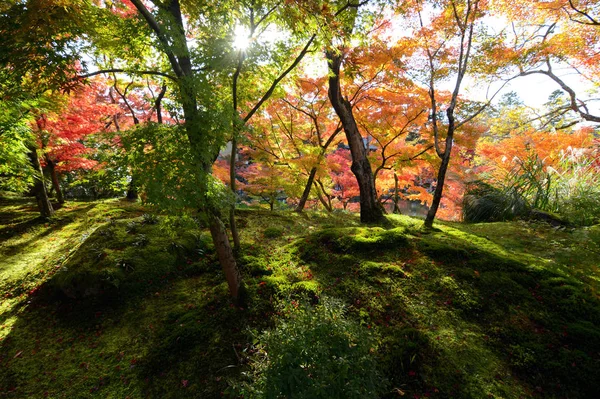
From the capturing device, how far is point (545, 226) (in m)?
5.96

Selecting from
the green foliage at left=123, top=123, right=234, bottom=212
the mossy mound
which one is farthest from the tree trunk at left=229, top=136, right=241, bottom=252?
the mossy mound

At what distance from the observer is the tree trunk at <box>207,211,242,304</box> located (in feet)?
11.2

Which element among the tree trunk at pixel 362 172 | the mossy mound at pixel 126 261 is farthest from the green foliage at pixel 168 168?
the tree trunk at pixel 362 172

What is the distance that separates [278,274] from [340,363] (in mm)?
2675

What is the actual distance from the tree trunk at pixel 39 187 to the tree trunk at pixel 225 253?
6770 mm

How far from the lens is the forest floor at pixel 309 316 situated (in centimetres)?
241

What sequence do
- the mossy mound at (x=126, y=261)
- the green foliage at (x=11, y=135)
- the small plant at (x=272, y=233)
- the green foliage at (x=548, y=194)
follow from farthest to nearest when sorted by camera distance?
the small plant at (x=272, y=233) → the green foliage at (x=548, y=194) → the green foliage at (x=11, y=135) → the mossy mound at (x=126, y=261)

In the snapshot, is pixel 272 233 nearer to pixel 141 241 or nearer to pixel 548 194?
pixel 141 241

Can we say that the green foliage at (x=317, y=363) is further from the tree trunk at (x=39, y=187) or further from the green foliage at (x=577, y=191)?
the tree trunk at (x=39, y=187)

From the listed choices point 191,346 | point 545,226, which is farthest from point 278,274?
point 545,226

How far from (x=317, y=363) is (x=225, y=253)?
2154 millimetres

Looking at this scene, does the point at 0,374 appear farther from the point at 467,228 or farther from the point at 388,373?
the point at 467,228

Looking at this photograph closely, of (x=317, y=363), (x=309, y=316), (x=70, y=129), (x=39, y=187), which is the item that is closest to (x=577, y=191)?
(x=309, y=316)

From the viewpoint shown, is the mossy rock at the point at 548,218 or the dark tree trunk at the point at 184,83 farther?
the mossy rock at the point at 548,218
